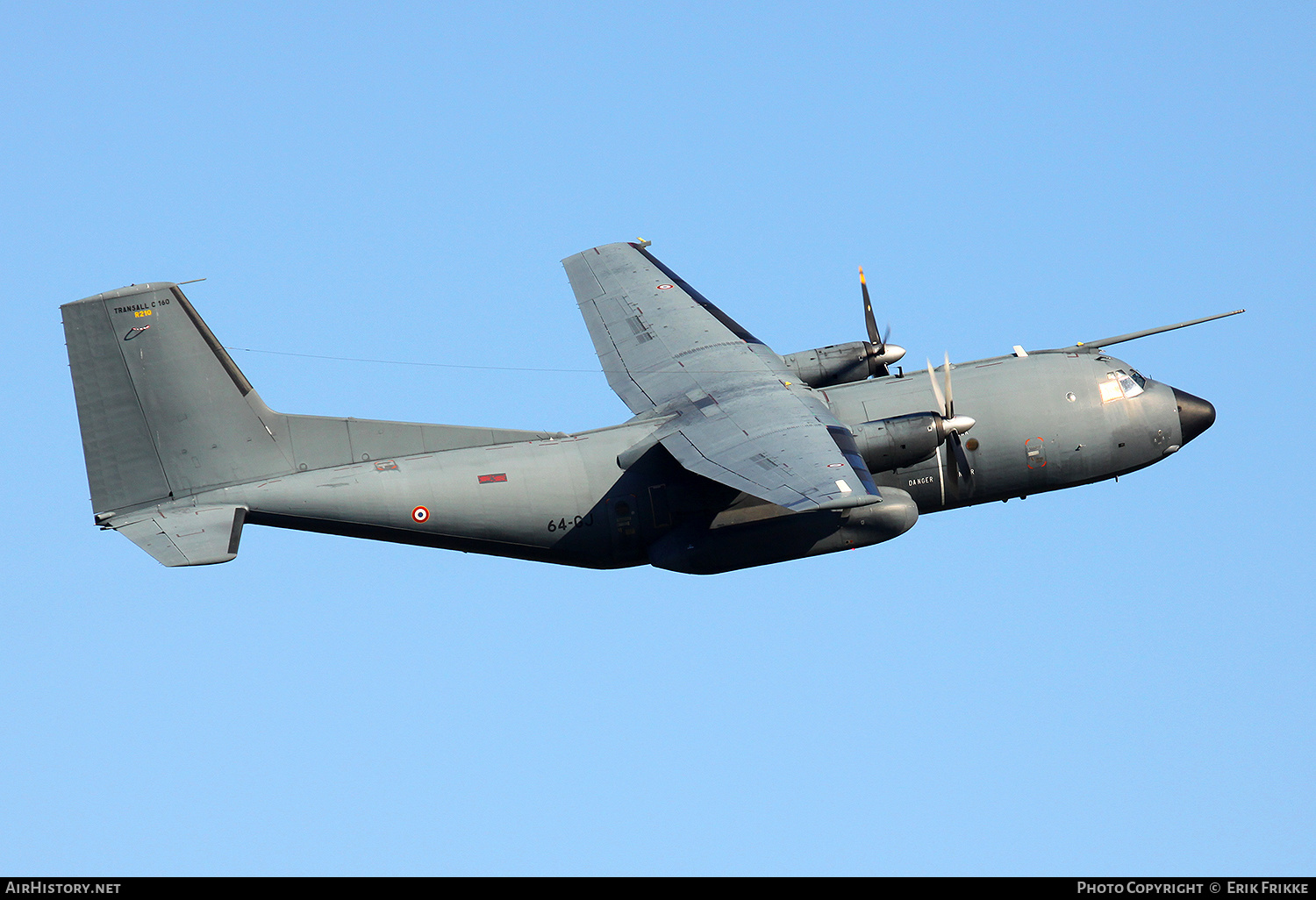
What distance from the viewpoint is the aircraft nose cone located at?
29797 mm

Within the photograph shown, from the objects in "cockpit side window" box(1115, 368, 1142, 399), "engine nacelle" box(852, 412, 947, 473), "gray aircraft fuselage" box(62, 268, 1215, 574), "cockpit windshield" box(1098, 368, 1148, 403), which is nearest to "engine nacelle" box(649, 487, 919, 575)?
"gray aircraft fuselage" box(62, 268, 1215, 574)

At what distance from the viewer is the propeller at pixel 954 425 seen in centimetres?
2609

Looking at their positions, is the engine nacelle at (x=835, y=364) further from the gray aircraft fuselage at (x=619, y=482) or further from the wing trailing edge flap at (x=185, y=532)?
the wing trailing edge flap at (x=185, y=532)

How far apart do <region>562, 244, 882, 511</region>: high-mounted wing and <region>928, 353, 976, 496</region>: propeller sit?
2.09 meters

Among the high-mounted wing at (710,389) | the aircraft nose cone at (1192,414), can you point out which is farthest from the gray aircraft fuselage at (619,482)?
the aircraft nose cone at (1192,414)

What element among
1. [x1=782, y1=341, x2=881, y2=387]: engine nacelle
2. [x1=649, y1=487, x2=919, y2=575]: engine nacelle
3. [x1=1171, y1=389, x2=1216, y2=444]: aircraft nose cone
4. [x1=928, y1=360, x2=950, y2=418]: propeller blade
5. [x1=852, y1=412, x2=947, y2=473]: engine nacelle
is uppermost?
[x1=782, y1=341, x2=881, y2=387]: engine nacelle

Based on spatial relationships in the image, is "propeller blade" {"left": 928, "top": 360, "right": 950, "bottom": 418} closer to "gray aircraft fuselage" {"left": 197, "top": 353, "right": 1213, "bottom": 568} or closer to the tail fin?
"gray aircraft fuselage" {"left": 197, "top": 353, "right": 1213, "bottom": 568}

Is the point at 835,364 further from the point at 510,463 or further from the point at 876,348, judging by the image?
the point at 510,463

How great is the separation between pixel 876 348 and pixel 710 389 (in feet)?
14.4

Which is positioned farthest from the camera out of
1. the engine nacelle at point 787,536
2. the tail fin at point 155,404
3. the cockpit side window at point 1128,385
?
the cockpit side window at point 1128,385

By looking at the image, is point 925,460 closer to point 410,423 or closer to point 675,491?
point 675,491

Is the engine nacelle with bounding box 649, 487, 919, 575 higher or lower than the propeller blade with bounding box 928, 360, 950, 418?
lower

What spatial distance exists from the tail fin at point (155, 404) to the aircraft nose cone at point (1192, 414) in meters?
19.3
